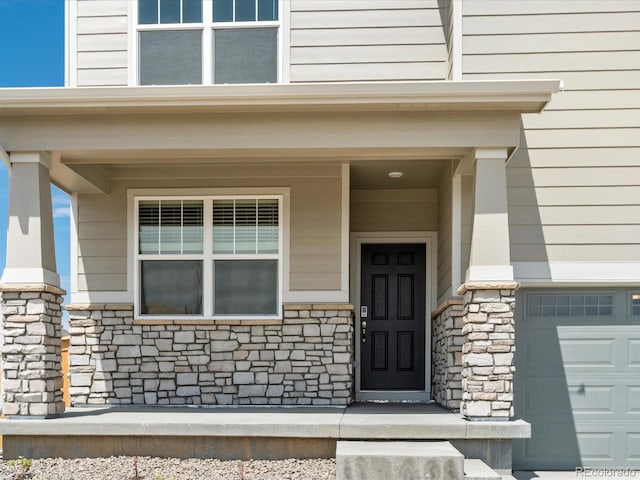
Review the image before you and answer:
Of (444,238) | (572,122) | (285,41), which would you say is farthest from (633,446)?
(285,41)

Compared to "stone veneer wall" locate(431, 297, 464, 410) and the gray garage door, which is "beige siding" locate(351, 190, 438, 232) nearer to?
"stone veneer wall" locate(431, 297, 464, 410)

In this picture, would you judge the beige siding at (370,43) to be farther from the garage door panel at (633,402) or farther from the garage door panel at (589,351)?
the garage door panel at (633,402)

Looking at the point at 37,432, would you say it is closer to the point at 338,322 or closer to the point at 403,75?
the point at 338,322

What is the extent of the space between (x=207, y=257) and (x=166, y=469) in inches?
102

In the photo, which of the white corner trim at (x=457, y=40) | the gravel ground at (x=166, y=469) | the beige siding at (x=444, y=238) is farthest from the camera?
the beige siding at (x=444, y=238)

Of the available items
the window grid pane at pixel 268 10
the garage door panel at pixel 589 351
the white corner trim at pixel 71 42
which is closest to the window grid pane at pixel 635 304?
the garage door panel at pixel 589 351

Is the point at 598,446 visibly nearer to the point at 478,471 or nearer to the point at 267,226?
the point at 478,471

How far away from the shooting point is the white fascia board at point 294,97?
666cm

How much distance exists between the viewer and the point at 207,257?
334 inches

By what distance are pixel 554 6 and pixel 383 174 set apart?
256cm

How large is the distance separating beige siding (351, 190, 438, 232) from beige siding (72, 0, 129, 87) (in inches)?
127

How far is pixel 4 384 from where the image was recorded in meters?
7.04

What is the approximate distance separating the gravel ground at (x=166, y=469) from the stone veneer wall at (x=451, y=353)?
1.63 metres

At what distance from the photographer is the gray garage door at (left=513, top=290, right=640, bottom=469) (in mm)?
7621
